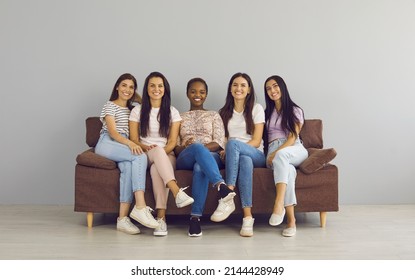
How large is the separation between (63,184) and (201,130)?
4.51ft

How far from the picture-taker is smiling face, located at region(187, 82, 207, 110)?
426 centimetres

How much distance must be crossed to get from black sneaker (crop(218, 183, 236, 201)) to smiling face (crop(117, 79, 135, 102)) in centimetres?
105

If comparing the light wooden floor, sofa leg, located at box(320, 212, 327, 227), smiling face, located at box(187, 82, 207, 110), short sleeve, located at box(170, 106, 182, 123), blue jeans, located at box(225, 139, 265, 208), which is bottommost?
the light wooden floor

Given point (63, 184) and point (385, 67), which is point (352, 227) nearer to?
point (385, 67)

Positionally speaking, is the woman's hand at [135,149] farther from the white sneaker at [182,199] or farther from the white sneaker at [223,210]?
the white sneaker at [223,210]

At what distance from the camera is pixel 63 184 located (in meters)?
4.64

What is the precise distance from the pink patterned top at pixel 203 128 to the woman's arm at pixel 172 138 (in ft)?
0.38

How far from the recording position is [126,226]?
3609mm

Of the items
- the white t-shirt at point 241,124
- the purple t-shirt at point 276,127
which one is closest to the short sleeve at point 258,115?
the white t-shirt at point 241,124

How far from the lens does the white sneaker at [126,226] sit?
358 cm

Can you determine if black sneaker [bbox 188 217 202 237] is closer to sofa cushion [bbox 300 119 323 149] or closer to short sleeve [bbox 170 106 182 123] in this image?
short sleeve [bbox 170 106 182 123]

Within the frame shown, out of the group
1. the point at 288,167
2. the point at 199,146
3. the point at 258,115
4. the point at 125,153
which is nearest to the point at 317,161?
the point at 288,167

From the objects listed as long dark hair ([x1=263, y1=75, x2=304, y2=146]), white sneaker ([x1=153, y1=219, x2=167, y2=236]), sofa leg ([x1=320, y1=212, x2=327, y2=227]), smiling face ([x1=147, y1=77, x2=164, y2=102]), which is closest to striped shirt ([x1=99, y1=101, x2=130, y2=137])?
smiling face ([x1=147, y1=77, x2=164, y2=102])
